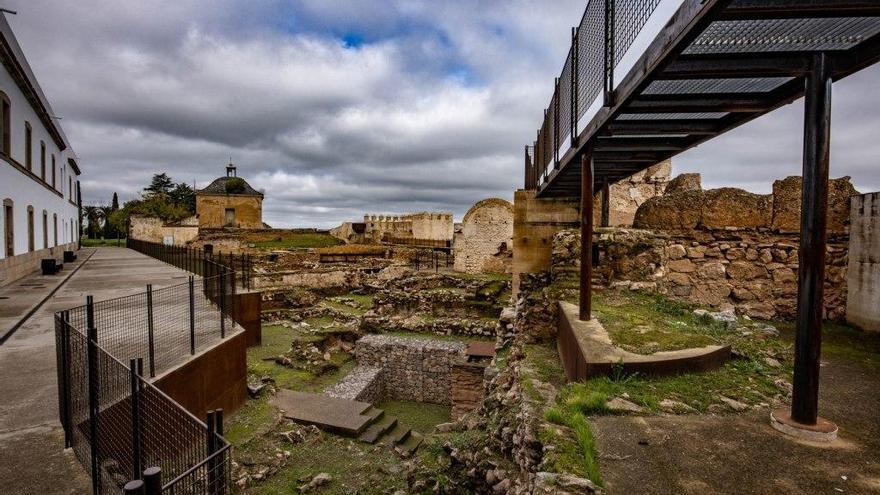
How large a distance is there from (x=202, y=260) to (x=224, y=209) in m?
38.9

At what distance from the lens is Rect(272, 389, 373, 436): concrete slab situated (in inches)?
358

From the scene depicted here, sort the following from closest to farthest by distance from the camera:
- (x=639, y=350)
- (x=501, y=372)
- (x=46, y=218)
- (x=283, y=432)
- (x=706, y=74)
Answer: (x=706, y=74) → (x=639, y=350) → (x=501, y=372) → (x=283, y=432) → (x=46, y=218)

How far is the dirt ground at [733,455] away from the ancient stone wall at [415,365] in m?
11.0

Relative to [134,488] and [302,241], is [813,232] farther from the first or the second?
[302,241]

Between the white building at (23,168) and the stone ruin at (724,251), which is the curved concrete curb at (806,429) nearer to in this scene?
the stone ruin at (724,251)

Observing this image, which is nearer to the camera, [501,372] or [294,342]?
[501,372]

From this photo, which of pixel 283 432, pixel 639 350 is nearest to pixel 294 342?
pixel 283 432

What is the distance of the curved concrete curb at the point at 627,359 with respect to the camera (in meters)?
3.97

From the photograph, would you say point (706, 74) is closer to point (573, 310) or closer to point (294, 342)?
point (573, 310)

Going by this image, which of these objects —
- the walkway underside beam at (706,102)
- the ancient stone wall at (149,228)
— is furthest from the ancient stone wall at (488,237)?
the ancient stone wall at (149,228)

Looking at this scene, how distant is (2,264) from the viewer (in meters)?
13.0

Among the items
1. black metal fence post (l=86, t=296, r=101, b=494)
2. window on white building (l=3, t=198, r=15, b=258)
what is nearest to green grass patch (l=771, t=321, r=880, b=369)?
black metal fence post (l=86, t=296, r=101, b=494)

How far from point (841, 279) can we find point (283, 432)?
985cm

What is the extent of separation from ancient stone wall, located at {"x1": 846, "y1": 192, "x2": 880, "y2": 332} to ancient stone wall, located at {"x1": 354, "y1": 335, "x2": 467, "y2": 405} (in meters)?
9.33
